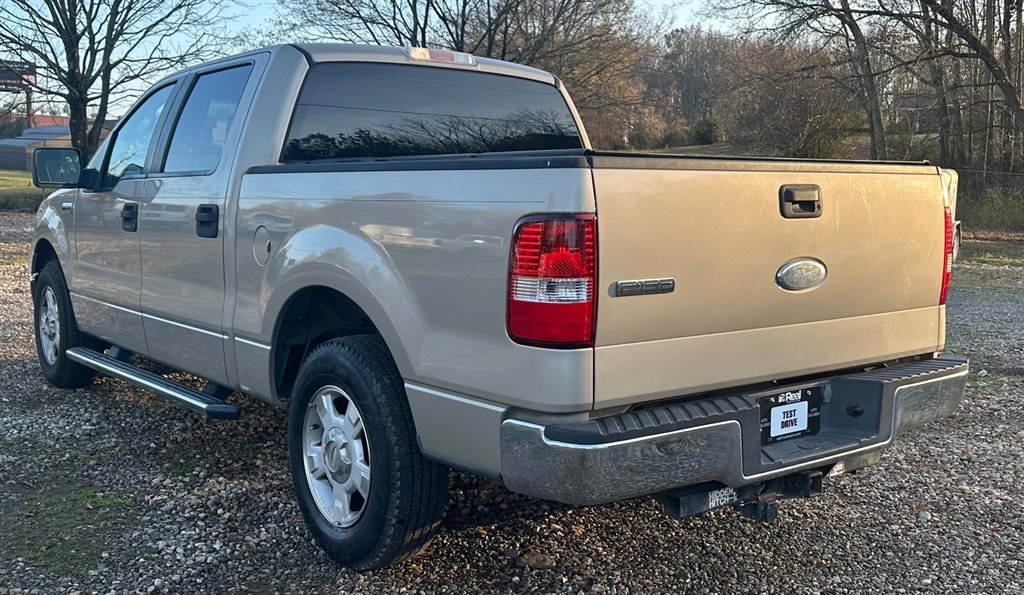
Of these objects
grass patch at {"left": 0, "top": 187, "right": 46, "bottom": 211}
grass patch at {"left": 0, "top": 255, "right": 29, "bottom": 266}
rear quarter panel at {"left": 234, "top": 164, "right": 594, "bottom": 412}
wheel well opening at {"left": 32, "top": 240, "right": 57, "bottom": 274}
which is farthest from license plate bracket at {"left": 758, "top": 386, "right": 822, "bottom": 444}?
grass patch at {"left": 0, "top": 187, "right": 46, "bottom": 211}

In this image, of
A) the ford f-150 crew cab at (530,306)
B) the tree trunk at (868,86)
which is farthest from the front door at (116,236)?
the tree trunk at (868,86)

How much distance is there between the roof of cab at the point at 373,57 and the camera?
13.8ft

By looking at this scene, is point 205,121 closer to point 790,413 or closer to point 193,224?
point 193,224

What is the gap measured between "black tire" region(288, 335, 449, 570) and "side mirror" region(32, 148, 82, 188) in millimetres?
3050

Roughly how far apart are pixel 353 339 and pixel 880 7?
19.5m

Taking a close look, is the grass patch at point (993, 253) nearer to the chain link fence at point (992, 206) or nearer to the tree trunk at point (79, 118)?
the chain link fence at point (992, 206)

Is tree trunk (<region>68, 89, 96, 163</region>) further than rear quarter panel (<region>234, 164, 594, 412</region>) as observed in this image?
Yes

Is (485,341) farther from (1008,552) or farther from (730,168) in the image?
(1008,552)

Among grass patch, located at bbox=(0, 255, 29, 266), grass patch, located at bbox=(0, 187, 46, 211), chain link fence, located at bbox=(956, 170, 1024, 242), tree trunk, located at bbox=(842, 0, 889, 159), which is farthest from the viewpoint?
grass patch, located at bbox=(0, 187, 46, 211)

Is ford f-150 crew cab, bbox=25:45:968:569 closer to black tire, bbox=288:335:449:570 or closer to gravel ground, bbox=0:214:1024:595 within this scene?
black tire, bbox=288:335:449:570

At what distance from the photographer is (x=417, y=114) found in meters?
4.46

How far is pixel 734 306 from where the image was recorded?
2936mm

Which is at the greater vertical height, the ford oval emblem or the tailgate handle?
the tailgate handle

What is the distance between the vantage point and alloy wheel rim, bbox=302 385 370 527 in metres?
3.34
